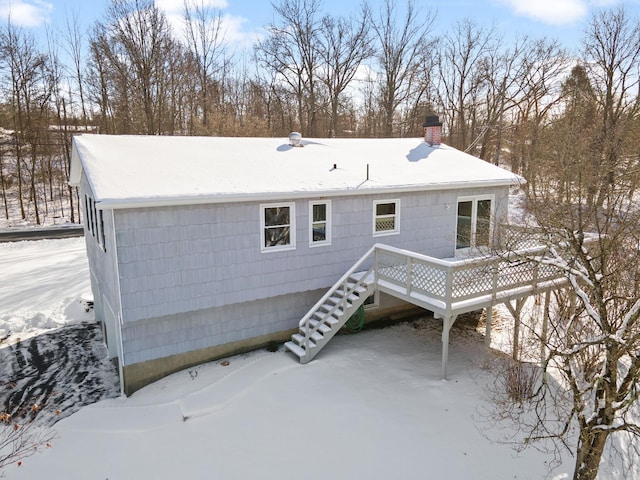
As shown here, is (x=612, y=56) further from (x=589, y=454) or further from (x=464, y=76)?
(x=589, y=454)

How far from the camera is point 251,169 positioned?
10.5m

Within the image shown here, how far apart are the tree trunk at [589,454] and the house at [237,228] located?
4.92 m

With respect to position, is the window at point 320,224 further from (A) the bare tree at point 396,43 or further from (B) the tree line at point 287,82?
(A) the bare tree at point 396,43

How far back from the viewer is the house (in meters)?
8.67

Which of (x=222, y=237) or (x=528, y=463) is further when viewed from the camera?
(x=222, y=237)

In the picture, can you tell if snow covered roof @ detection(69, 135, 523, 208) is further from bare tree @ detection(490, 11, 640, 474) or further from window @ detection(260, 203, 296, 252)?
bare tree @ detection(490, 11, 640, 474)

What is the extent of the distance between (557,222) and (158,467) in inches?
293

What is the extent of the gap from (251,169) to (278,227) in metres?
1.67

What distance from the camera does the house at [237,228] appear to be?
8672 millimetres

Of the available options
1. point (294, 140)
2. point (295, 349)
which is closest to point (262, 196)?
point (295, 349)

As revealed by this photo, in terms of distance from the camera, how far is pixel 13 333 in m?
12.4

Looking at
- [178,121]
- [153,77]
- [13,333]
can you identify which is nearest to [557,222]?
[13,333]

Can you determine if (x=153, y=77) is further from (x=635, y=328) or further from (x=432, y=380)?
(x=635, y=328)

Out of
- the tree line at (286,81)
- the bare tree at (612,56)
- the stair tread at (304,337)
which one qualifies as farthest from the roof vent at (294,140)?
the bare tree at (612,56)
